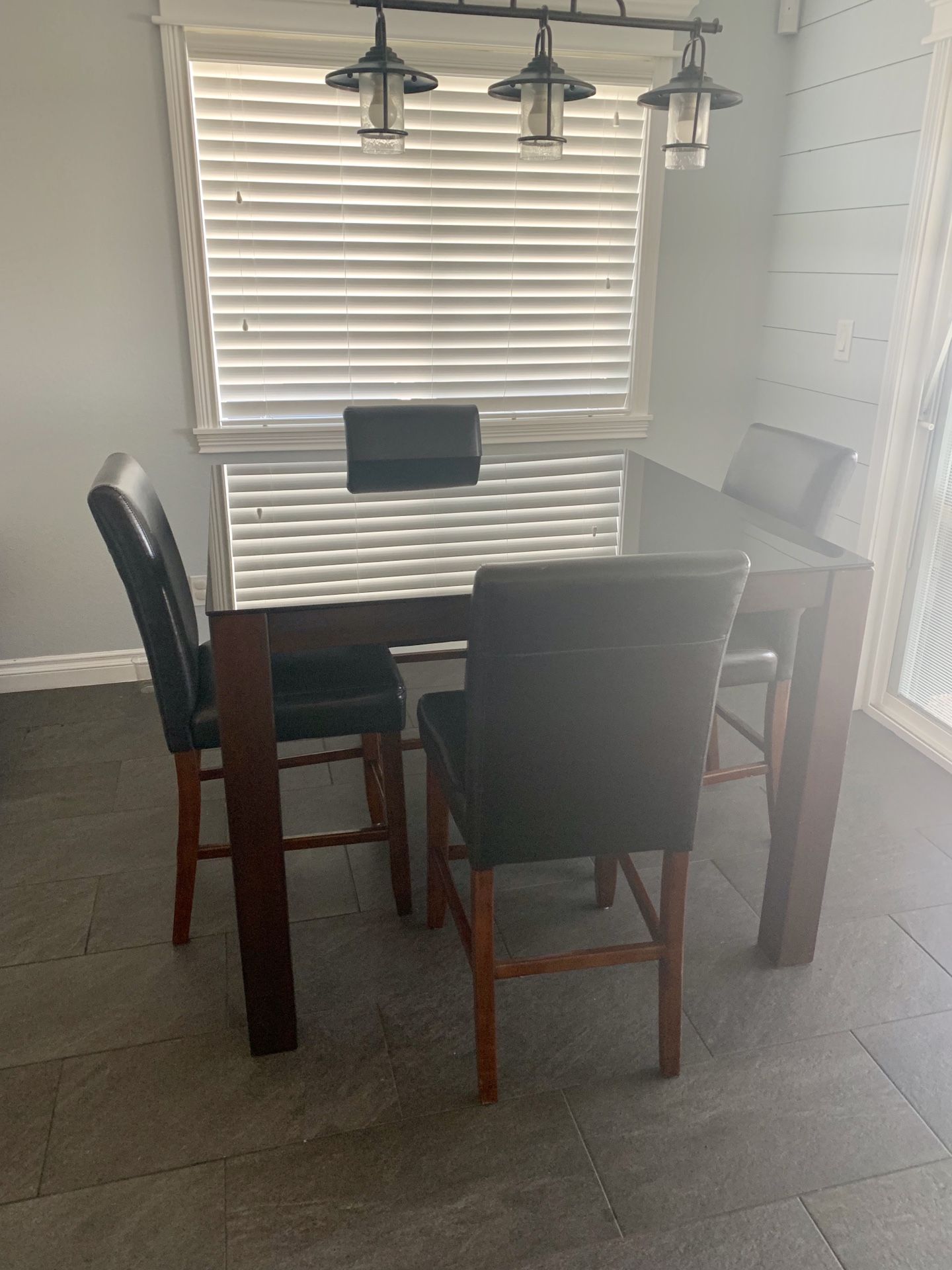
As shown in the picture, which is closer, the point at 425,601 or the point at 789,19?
the point at 425,601

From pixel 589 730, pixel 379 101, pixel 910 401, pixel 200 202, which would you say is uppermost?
pixel 379 101

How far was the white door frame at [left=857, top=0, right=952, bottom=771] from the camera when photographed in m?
2.62

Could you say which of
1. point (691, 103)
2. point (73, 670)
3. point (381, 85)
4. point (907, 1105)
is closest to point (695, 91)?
point (691, 103)

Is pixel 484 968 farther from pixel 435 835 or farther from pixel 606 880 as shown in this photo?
pixel 606 880

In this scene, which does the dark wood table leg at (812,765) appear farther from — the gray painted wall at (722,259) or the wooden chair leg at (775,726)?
the gray painted wall at (722,259)

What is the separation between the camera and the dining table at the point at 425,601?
1617 mm

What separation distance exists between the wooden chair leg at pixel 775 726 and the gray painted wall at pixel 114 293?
153 cm

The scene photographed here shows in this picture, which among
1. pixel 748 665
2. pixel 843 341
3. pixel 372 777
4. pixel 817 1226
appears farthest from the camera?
pixel 843 341

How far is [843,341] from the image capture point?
122 inches

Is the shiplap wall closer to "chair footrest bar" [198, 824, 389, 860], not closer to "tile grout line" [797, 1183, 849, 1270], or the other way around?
"chair footrest bar" [198, 824, 389, 860]

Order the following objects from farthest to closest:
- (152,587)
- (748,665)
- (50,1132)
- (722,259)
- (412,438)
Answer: (722,259) < (412,438) < (748,665) < (152,587) < (50,1132)

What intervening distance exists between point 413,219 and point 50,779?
2086mm

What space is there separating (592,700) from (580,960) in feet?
1.65

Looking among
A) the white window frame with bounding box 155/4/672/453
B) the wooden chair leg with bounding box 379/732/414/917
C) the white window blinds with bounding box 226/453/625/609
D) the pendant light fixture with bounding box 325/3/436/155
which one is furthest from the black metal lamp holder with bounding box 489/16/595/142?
the wooden chair leg with bounding box 379/732/414/917
